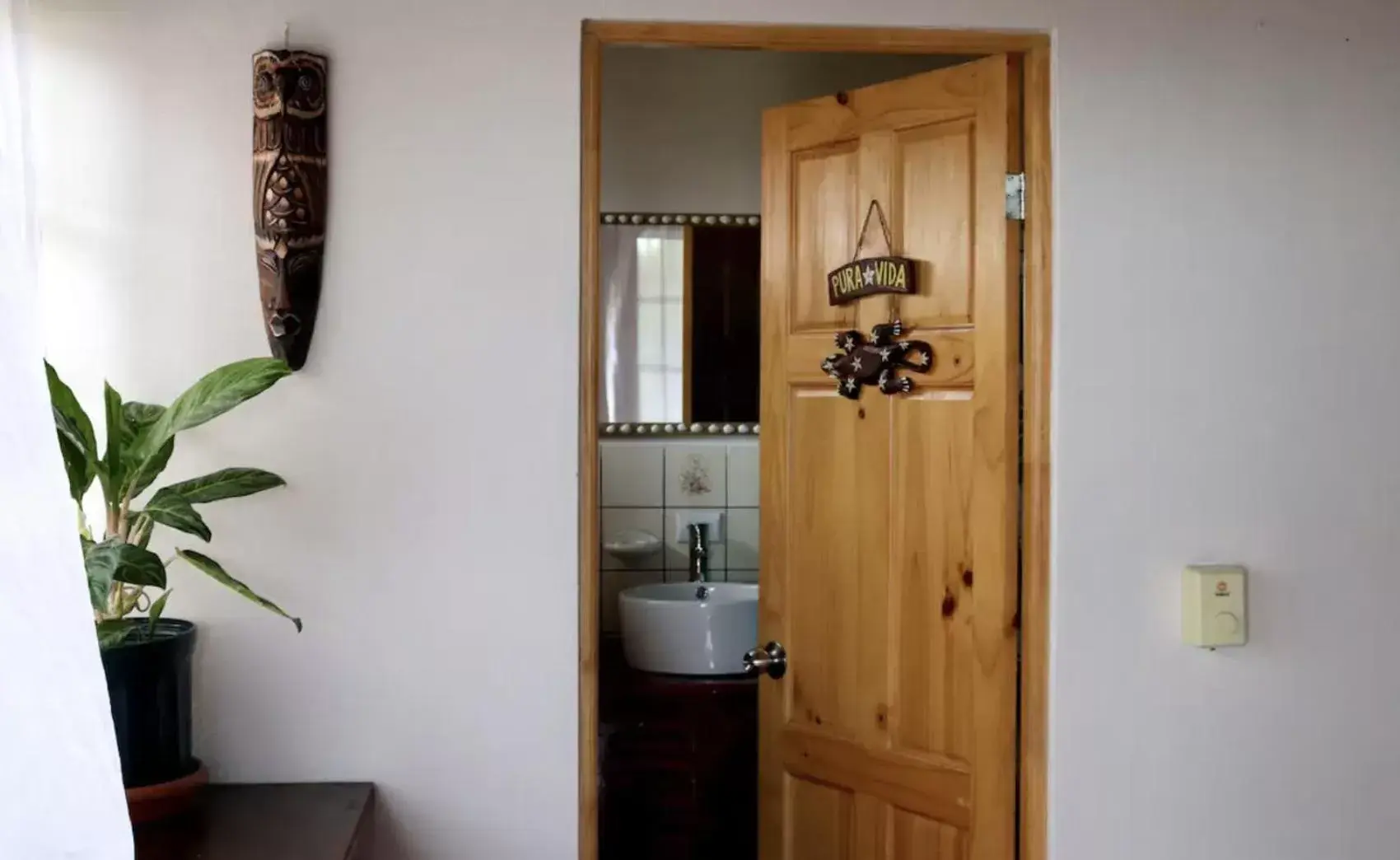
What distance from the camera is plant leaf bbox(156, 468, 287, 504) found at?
181 cm

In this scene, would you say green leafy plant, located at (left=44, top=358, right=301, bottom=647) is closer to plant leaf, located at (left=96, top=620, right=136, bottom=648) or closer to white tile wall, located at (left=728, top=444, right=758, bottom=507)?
plant leaf, located at (left=96, top=620, right=136, bottom=648)

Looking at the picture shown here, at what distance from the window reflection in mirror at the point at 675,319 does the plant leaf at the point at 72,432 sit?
5.15 feet

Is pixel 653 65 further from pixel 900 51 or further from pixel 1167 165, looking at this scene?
pixel 1167 165

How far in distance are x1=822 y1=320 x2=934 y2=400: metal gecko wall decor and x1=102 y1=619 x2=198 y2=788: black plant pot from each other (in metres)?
1.25

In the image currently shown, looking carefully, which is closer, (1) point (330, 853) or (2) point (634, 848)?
(1) point (330, 853)

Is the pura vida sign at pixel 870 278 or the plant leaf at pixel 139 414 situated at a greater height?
the pura vida sign at pixel 870 278

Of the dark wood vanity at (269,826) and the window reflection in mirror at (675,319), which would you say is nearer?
the dark wood vanity at (269,826)

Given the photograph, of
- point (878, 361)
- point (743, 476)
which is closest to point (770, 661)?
point (878, 361)

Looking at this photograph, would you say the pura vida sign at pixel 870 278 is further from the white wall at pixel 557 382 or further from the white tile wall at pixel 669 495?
the white tile wall at pixel 669 495

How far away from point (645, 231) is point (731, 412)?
0.52m

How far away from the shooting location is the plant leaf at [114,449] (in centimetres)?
178

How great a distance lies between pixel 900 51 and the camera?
2.12 metres

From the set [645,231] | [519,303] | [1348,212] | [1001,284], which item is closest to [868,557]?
[1001,284]

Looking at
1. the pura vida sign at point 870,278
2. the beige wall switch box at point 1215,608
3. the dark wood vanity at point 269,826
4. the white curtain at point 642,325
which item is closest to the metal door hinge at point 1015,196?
the pura vida sign at point 870,278
